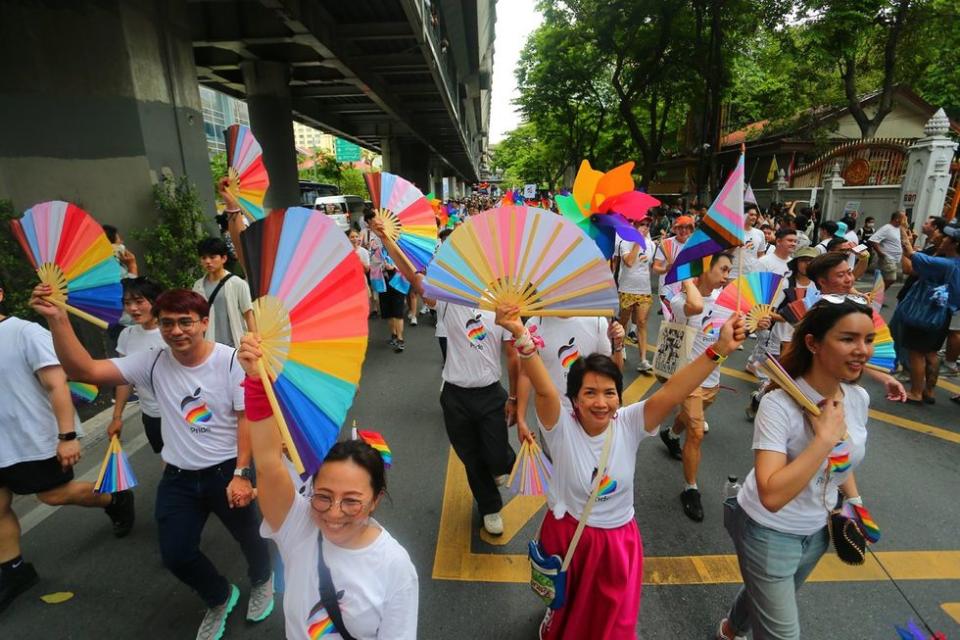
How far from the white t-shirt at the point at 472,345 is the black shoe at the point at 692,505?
1.62 meters

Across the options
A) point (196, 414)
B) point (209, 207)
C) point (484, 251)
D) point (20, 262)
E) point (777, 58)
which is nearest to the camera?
point (484, 251)

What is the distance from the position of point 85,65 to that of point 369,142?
81.8 feet

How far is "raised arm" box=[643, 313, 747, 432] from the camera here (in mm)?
1843

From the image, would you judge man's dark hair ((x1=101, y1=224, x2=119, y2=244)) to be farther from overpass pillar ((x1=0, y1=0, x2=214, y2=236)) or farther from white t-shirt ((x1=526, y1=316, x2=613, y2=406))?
white t-shirt ((x1=526, y1=316, x2=613, y2=406))

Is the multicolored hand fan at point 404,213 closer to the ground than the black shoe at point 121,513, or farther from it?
farther from it

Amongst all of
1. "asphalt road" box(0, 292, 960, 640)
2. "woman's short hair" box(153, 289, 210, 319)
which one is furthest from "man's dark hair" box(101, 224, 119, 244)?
"woman's short hair" box(153, 289, 210, 319)

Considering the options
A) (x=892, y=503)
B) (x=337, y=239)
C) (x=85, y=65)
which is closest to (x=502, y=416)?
(x=337, y=239)

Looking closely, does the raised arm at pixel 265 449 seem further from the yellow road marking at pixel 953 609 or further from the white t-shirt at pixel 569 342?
the yellow road marking at pixel 953 609

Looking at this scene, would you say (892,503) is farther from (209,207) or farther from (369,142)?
(369,142)

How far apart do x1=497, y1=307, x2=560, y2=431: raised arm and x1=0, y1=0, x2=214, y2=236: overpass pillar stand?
624cm

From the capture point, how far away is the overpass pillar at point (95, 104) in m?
5.22

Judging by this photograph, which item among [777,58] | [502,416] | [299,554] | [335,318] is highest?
[777,58]

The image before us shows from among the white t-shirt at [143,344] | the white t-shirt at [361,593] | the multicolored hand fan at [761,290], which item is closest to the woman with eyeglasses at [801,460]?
the multicolored hand fan at [761,290]

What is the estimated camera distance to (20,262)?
4777 mm
